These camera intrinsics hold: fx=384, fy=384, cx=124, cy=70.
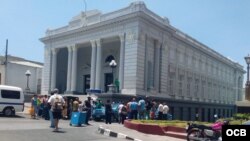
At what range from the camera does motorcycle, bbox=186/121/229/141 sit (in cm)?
1425

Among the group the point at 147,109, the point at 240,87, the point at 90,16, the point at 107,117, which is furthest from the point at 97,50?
the point at 240,87

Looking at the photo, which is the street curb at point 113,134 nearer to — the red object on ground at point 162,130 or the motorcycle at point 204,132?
the red object on ground at point 162,130

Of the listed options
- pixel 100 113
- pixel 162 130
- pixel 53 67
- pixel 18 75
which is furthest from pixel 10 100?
pixel 18 75

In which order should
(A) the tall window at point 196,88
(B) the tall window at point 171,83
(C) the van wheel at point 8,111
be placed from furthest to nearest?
1. (A) the tall window at point 196,88
2. (B) the tall window at point 171,83
3. (C) the van wheel at point 8,111

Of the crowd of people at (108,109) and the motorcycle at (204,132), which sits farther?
the crowd of people at (108,109)

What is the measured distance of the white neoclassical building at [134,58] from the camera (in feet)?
123

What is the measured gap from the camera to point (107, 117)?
23.9m

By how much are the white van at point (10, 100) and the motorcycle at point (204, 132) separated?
15.1m

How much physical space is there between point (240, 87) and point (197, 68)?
25807mm

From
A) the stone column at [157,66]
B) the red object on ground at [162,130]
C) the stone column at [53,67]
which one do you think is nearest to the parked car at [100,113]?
the red object on ground at [162,130]

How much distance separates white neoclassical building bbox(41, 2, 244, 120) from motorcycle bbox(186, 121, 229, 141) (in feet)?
70.0

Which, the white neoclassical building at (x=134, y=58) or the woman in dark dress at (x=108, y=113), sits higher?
the white neoclassical building at (x=134, y=58)

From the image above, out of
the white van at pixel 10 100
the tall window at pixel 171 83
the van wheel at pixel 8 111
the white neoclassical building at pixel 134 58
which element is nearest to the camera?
the white van at pixel 10 100

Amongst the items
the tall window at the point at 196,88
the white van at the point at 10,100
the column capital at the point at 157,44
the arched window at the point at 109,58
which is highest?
the column capital at the point at 157,44
